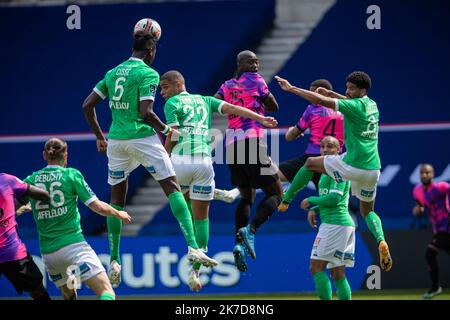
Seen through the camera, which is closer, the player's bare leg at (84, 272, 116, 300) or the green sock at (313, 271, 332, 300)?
the player's bare leg at (84, 272, 116, 300)

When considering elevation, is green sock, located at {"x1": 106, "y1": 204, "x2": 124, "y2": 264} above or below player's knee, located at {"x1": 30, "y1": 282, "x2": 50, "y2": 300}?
above

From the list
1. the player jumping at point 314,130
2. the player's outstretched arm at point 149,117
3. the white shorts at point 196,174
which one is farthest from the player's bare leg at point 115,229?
the player jumping at point 314,130

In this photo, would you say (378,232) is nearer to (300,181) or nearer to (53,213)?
(300,181)

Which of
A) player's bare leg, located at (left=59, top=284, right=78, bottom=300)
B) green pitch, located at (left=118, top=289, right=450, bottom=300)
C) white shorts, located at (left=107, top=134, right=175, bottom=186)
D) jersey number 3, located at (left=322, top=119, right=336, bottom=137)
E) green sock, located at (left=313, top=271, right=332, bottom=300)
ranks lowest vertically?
green pitch, located at (left=118, top=289, right=450, bottom=300)

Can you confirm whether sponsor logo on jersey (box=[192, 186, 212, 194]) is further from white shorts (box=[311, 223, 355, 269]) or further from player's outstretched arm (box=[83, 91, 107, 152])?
white shorts (box=[311, 223, 355, 269])

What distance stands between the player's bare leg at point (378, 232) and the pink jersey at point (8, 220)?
158 inches

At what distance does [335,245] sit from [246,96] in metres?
1.97

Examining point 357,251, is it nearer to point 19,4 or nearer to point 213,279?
point 213,279

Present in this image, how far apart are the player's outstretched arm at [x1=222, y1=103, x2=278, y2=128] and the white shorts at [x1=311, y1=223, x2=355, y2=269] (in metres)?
1.51

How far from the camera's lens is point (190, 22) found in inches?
712

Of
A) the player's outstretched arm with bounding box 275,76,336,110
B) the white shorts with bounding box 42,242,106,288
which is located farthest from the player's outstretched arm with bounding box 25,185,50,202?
the player's outstretched arm with bounding box 275,76,336,110

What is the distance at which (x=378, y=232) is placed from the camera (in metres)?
11.7

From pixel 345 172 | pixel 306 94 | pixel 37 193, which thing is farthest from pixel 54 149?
pixel 345 172

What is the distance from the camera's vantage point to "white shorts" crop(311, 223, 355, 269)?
37.4 ft
